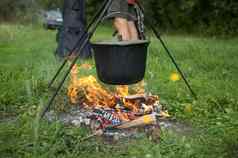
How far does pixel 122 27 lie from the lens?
15.3ft

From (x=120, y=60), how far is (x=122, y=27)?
0.75 meters

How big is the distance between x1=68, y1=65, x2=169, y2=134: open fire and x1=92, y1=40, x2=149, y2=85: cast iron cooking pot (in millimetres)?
374

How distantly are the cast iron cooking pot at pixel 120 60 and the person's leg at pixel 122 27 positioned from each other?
58cm

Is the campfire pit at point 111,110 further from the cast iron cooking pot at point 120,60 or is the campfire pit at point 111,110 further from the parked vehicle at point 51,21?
the parked vehicle at point 51,21

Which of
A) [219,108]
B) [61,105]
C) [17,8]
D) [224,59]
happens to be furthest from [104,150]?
[17,8]

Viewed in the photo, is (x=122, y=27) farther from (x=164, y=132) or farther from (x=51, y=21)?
(x=51, y=21)

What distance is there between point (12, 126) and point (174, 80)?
298 centimetres

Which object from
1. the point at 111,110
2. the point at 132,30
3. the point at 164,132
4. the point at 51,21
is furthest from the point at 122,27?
the point at 51,21

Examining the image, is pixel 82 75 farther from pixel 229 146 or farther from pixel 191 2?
pixel 191 2

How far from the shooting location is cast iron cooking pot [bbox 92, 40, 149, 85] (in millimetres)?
3965

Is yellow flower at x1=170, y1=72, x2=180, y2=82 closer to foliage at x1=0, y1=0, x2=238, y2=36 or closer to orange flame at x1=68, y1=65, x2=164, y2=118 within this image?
orange flame at x1=68, y1=65, x2=164, y2=118

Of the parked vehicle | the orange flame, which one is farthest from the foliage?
the orange flame

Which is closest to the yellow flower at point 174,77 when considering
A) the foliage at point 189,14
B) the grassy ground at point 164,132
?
the grassy ground at point 164,132

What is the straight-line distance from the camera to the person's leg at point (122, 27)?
4.63 metres
